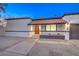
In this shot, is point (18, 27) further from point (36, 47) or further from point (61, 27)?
point (61, 27)

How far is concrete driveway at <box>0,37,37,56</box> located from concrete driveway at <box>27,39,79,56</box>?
125mm

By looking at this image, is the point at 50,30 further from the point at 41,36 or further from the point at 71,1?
the point at 71,1

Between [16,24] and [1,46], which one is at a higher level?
[16,24]

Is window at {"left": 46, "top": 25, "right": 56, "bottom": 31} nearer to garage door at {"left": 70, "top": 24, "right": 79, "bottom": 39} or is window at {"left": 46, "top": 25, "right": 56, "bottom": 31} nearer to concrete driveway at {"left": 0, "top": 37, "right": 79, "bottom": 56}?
concrete driveway at {"left": 0, "top": 37, "right": 79, "bottom": 56}

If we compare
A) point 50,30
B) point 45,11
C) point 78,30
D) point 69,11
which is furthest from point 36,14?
point 78,30

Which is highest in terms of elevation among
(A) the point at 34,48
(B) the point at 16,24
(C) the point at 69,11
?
(C) the point at 69,11

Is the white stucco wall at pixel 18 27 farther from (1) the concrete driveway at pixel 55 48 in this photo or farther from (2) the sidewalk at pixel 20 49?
(1) the concrete driveway at pixel 55 48

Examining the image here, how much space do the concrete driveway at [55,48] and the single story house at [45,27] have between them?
0.38ft

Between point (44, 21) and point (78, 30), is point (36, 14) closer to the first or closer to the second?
→ point (44, 21)

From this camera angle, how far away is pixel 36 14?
3701 millimetres

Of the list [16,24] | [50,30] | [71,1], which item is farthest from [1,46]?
[71,1]

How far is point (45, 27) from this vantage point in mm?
3719

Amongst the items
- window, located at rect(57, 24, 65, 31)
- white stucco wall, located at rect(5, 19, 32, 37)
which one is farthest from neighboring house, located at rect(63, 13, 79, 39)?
white stucco wall, located at rect(5, 19, 32, 37)

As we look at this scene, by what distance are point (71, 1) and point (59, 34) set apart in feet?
2.47
